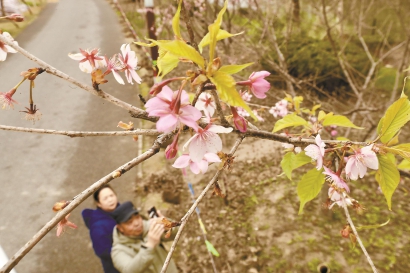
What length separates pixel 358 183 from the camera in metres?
4.27

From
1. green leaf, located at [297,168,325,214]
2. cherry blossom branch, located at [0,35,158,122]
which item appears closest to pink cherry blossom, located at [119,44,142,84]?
cherry blossom branch, located at [0,35,158,122]

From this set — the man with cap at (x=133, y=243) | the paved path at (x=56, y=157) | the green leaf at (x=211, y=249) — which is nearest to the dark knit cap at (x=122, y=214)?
the man with cap at (x=133, y=243)

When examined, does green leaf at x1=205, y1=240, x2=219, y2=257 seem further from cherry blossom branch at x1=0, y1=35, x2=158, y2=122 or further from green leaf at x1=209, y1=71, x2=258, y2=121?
green leaf at x1=209, y1=71, x2=258, y2=121

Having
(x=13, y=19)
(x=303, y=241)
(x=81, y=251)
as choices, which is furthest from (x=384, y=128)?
(x=81, y=251)

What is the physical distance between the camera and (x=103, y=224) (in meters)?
2.51

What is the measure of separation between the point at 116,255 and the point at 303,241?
6.90 feet

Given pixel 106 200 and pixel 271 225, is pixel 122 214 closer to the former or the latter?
pixel 106 200

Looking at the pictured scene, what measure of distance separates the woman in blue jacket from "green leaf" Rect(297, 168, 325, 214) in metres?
1.86

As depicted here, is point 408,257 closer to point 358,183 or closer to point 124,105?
point 358,183

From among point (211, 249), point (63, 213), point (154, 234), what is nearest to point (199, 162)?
point (63, 213)

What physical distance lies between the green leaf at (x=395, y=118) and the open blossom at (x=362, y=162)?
8 centimetres

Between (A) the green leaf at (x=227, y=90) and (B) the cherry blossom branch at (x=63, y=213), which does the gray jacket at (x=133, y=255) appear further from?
(A) the green leaf at (x=227, y=90)

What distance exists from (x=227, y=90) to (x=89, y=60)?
1.57 feet

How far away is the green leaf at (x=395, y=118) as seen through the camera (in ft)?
2.76
